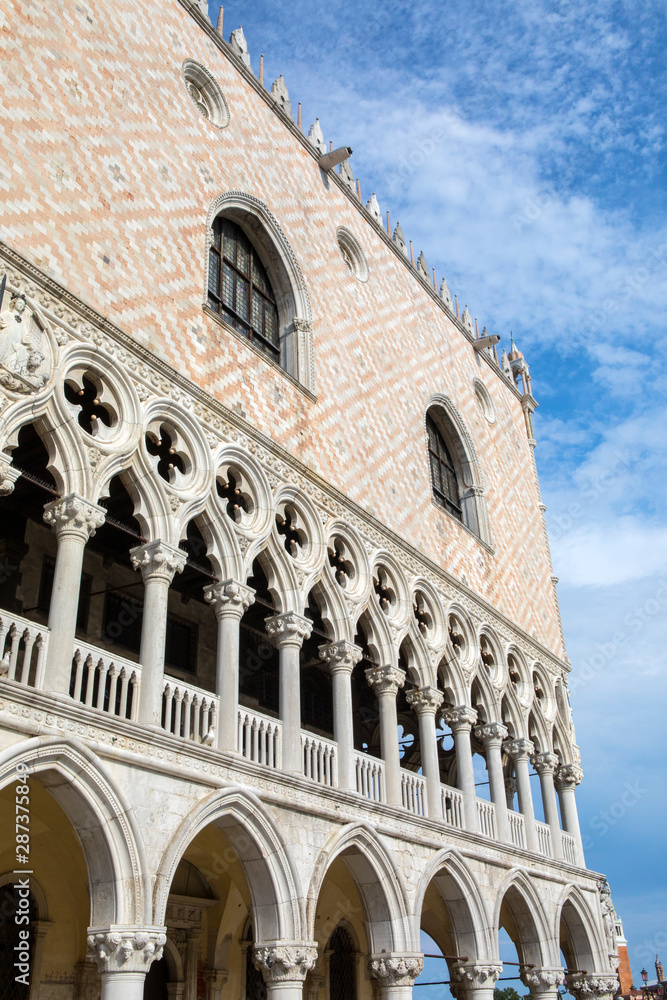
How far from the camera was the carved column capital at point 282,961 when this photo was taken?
8258 millimetres

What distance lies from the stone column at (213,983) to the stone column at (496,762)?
4.23 m

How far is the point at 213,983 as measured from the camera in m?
10.7

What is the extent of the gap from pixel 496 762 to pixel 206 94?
962cm

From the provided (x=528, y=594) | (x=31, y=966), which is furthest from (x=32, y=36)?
(x=528, y=594)

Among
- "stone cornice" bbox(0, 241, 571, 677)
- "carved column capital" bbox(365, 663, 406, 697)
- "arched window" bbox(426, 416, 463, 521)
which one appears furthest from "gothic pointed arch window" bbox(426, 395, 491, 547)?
"carved column capital" bbox(365, 663, 406, 697)

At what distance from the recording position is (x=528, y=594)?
1681cm

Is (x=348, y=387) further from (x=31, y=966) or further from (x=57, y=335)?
(x=31, y=966)

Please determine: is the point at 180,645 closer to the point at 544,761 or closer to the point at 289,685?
the point at 289,685

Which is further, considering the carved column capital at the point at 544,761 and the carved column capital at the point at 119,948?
the carved column capital at the point at 544,761

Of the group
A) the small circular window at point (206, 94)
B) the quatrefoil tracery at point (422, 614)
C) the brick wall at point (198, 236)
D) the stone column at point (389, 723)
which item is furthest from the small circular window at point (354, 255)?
the stone column at point (389, 723)

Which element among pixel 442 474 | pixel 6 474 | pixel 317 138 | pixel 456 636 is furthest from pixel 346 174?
pixel 6 474

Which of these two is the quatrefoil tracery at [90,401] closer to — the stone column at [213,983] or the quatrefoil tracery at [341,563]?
the quatrefoil tracery at [341,563]

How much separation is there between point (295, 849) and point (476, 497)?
868 cm

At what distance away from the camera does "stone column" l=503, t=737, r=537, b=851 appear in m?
13.6
